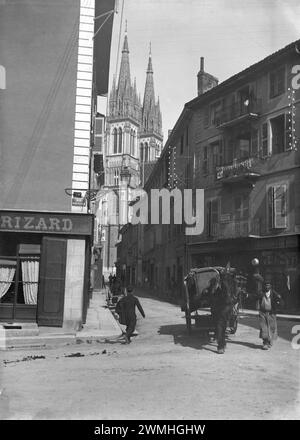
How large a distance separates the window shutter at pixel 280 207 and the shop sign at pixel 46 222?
36.1ft

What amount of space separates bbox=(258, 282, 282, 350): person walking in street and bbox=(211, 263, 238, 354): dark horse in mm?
686

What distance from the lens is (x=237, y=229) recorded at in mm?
24812

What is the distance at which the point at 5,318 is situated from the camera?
1369 cm

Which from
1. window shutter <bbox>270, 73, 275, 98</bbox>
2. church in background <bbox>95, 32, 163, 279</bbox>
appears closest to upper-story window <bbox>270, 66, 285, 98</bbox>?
Result: window shutter <bbox>270, 73, 275, 98</bbox>

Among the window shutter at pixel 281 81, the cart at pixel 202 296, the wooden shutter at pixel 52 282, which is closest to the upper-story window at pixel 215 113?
the window shutter at pixel 281 81

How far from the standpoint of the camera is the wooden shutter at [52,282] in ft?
45.2

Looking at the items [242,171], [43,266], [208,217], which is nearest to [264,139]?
[242,171]

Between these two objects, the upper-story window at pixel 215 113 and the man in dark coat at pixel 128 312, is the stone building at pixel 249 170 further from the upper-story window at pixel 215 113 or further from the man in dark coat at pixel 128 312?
the man in dark coat at pixel 128 312

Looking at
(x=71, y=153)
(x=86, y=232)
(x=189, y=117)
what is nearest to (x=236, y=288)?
(x=86, y=232)

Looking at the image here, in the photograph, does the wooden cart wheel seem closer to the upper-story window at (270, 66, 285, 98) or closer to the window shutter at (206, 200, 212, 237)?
the upper-story window at (270, 66, 285, 98)

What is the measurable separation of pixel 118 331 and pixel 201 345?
409 cm

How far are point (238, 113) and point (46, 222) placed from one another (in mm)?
14858

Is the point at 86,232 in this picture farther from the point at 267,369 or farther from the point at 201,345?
the point at 267,369

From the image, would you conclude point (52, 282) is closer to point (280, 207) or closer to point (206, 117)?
point (280, 207)
